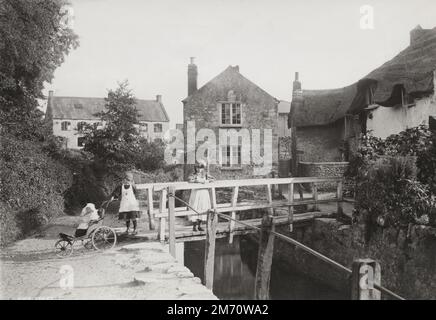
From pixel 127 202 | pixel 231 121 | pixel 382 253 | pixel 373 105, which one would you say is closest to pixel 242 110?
pixel 231 121

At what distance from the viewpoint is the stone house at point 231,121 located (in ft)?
89.7

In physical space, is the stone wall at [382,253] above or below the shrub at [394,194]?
below

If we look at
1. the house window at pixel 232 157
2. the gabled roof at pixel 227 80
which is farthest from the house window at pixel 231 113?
the house window at pixel 232 157

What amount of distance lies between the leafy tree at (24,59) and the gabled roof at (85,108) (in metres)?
38.7

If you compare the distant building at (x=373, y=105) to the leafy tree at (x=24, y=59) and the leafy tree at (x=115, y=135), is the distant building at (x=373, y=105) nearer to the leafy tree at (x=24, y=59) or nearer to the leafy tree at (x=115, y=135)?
the leafy tree at (x=24, y=59)

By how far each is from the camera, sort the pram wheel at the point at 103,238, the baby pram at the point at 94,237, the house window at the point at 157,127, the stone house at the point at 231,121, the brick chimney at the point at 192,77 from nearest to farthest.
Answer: the baby pram at the point at 94,237, the pram wheel at the point at 103,238, the stone house at the point at 231,121, the brick chimney at the point at 192,77, the house window at the point at 157,127

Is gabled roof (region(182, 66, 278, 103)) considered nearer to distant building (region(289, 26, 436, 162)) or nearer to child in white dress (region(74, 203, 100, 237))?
distant building (region(289, 26, 436, 162))

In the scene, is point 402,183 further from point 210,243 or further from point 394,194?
point 210,243

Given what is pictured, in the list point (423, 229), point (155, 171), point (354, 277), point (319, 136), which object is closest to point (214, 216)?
point (354, 277)

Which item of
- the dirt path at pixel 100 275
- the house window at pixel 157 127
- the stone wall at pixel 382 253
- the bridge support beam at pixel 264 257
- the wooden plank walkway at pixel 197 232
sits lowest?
the stone wall at pixel 382 253

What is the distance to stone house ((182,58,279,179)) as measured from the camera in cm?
2733

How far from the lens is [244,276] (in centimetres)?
1608

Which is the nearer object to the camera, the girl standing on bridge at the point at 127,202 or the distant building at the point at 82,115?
the girl standing on bridge at the point at 127,202

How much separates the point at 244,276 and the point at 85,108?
150ft
